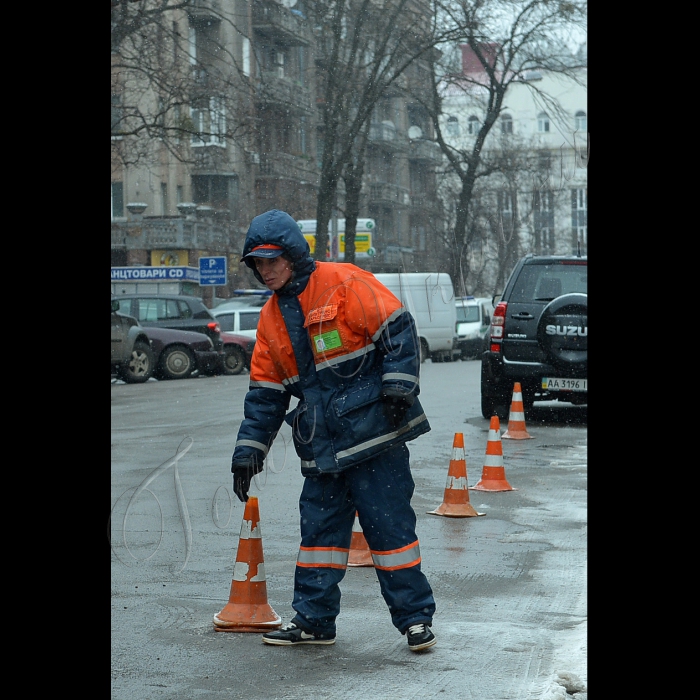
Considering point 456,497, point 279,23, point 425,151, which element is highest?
point 279,23

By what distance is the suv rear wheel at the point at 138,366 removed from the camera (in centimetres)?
2027

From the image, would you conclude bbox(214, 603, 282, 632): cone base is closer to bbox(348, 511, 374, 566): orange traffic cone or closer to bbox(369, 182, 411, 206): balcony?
bbox(348, 511, 374, 566): orange traffic cone

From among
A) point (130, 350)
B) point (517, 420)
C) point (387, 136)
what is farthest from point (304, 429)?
point (387, 136)

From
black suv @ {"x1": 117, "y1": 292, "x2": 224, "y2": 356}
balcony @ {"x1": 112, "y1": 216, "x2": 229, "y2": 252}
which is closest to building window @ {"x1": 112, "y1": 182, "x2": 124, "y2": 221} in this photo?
balcony @ {"x1": 112, "y1": 216, "x2": 229, "y2": 252}

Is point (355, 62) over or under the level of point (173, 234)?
over

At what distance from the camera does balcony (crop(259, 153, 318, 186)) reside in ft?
75.7

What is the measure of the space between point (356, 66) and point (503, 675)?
62.8 ft

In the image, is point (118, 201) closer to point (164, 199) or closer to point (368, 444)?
point (164, 199)

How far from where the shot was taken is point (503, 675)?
412cm

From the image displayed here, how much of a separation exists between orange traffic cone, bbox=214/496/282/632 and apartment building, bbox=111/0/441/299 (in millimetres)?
12778

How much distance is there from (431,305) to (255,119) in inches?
208

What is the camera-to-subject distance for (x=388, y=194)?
22.9 metres
